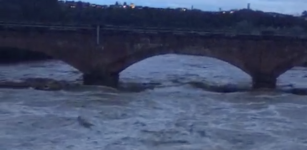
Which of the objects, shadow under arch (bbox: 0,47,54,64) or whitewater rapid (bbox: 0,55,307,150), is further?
shadow under arch (bbox: 0,47,54,64)

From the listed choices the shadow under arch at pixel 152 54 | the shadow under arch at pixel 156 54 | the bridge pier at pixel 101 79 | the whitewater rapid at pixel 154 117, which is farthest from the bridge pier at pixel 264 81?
the bridge pier at pixel 101 79

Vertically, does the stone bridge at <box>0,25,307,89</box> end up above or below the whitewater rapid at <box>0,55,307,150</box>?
above

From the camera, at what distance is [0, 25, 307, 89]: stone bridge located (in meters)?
32.8

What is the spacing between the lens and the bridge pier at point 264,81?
33188 mm

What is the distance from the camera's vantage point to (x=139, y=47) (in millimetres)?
32844

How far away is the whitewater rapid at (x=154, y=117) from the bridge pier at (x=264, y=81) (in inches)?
60.1

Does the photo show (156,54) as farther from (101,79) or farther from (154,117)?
(154,117)

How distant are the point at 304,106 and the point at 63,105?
944 centimetres

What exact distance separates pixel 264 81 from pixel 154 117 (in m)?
10.2

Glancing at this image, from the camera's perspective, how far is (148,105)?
2755 centimetres

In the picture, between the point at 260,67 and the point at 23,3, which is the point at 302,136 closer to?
the point at 260,67

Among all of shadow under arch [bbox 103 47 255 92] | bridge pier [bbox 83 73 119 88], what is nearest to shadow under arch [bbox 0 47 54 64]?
bridge pier [bbox 83 73 119 88]

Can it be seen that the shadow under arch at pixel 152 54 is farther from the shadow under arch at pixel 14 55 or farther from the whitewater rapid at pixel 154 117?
the shadow under arch at pixel 14 55

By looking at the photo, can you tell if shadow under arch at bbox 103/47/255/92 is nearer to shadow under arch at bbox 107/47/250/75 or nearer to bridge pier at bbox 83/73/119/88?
shadow under arch at bbox 107/47/250/75
